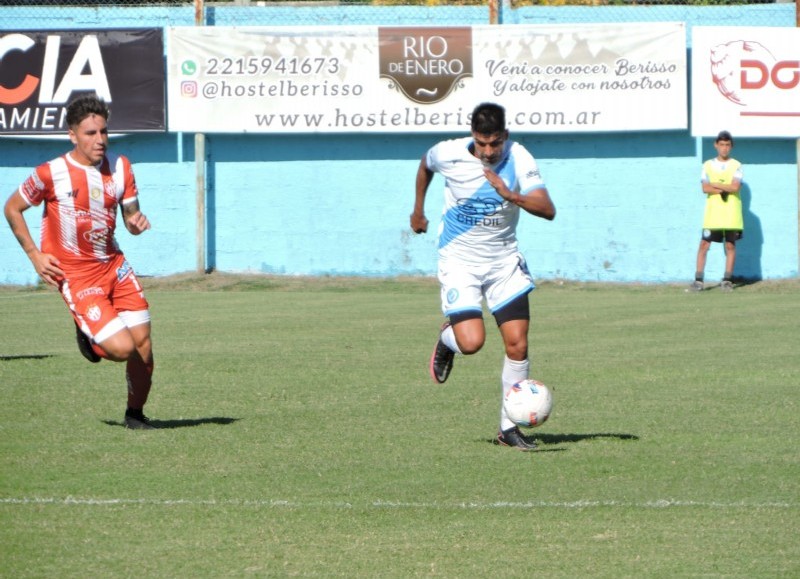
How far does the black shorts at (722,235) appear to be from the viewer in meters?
22.1

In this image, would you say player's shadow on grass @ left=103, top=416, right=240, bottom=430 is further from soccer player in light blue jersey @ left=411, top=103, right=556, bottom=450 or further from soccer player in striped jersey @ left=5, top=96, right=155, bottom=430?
→ soccer player in light blue jersey @ left=411, top=103, right=556, bottom=450

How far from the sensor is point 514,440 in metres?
8.70

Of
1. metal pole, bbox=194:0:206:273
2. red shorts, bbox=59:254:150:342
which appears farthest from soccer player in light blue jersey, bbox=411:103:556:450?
metal pole, bbox=194:0:206:273

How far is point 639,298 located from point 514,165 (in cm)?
1203

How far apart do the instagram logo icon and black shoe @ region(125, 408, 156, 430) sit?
14.4m

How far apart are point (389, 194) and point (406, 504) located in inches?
661

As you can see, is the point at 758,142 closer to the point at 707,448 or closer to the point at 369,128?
the point at 369,128

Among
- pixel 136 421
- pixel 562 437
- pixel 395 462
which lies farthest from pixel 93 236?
pixel 562 437

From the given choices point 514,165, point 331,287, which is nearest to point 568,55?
point 331,287

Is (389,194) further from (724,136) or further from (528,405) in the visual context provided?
(528,405)

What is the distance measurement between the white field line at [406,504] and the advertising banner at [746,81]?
1621cm

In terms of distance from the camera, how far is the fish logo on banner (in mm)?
22812

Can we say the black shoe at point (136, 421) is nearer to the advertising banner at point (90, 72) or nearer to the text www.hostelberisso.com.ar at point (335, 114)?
the text www.hostelberisso.com.ar at point (335, 114)

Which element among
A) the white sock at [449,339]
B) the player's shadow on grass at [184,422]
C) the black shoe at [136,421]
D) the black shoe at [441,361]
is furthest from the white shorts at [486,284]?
the black shoe at [136,421]
